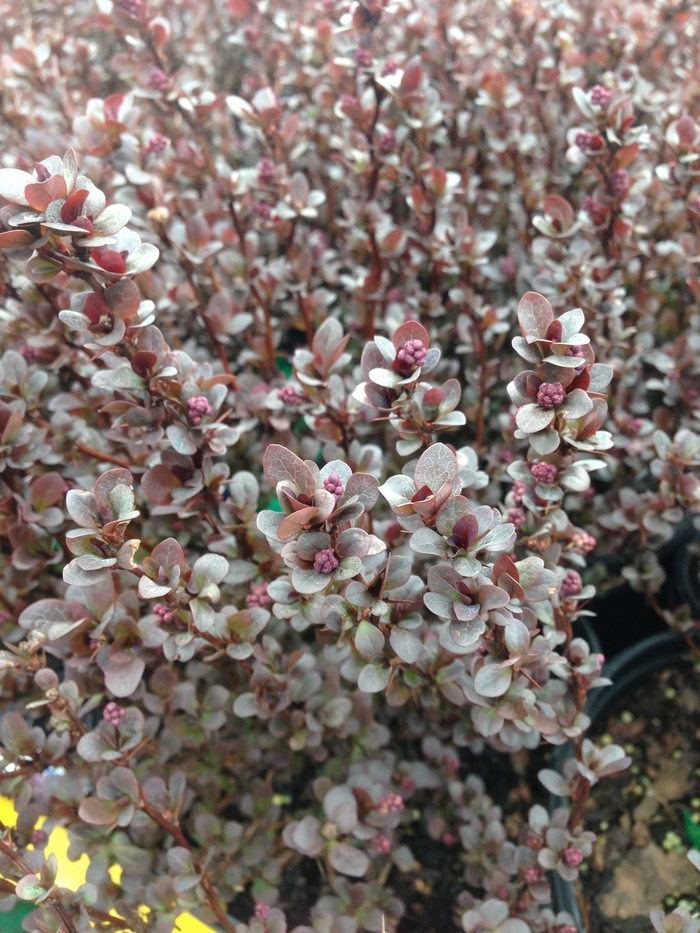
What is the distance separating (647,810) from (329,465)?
1.23 m

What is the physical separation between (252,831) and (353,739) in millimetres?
281

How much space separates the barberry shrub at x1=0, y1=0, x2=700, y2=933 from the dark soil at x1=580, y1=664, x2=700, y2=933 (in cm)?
26

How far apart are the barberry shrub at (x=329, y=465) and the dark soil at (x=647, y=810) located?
262 millimetres

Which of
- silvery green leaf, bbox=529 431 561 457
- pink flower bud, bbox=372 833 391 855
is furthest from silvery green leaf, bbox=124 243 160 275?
pink flower bud, bbox=372 833 391 855

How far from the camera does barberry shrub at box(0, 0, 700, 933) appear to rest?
2.90 feet

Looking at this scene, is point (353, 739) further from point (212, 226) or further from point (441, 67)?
point (441, 67)

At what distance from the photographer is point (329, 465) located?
0.82 m

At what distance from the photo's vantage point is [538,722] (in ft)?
3.42

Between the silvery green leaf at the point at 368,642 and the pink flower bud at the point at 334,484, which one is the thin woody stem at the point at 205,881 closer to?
the silvery green leaf at the point at 368,642

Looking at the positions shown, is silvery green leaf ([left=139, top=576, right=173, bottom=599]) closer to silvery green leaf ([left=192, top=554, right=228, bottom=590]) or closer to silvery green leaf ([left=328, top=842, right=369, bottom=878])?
silvery green leaf ([left=192, top=554, right=228, bottom=590])

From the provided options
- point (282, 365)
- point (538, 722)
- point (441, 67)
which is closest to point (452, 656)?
point (538, 722)

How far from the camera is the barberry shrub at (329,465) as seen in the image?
2.90 feet

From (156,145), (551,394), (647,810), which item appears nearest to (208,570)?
(551,394)

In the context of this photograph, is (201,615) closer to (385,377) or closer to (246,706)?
(246,706)
